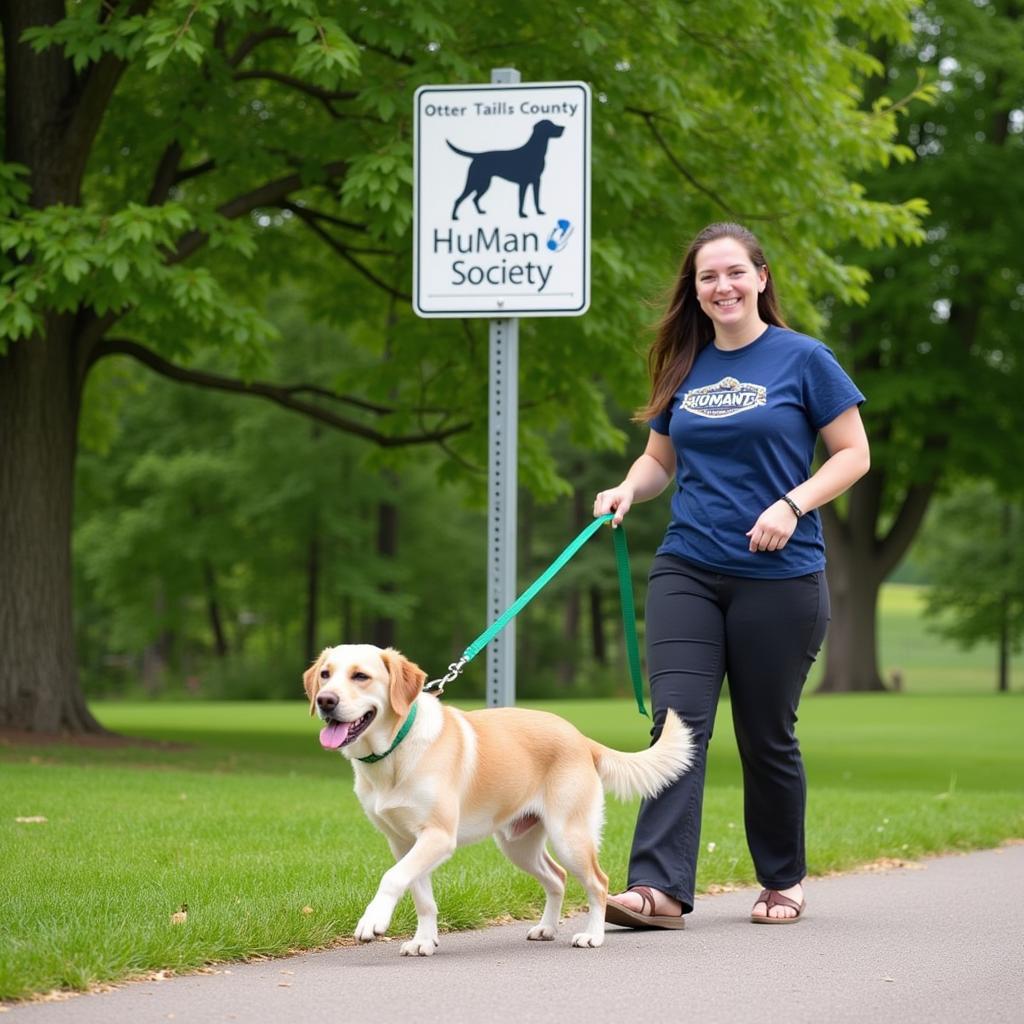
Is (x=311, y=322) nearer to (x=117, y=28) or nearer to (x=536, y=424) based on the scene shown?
(x=536, y=424)

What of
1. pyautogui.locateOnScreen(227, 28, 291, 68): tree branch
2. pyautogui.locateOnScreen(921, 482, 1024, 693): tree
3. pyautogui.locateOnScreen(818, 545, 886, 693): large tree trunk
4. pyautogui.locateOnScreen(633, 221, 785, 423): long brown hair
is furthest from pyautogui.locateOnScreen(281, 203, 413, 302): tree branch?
pyautogui.locateOnScreen(921, 482, 1024, 693): tree

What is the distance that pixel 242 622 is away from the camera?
59.7 metres

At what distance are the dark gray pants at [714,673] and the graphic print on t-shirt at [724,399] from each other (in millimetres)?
547

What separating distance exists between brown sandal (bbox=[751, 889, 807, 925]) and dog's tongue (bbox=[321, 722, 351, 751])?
2.00m

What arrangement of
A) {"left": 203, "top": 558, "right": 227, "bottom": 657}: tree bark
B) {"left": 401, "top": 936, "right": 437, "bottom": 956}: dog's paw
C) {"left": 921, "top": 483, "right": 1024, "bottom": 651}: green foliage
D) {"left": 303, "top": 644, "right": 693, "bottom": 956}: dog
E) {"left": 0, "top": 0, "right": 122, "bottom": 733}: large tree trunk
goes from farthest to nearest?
{"left": 921, "top": 483, "right": 1024, "bottom": 651}: green foliage
{"left": 203, "top": 558, "right": 227, "bottom": 657}: tree bark
{"left": 0, "top": 0, "right": 122, "bottom": 733}: large tree trunk
{"left": 401, "top": 936, "right": 437, "bottom": 956}: dog's paw
{"left": 303, "top": 644, "right": 693, "bottom": 956}: dog

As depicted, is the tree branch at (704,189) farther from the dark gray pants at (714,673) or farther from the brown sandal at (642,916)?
the brown sandal at (642,916)

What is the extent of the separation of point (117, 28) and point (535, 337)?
15.0 feet

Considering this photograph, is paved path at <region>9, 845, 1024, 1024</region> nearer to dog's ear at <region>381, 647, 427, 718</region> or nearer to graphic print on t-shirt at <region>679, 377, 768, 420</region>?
dog's ear at <region>381, 647, 427, 718</region>

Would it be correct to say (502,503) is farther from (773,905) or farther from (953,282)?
(953,282)

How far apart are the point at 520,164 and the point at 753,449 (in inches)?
73.2

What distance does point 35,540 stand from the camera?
48.9 feet

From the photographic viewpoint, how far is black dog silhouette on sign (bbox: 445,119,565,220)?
7.11m

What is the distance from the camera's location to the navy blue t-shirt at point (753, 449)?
6105 millimetres

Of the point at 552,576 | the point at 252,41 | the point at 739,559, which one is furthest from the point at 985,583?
the point at 552,576
